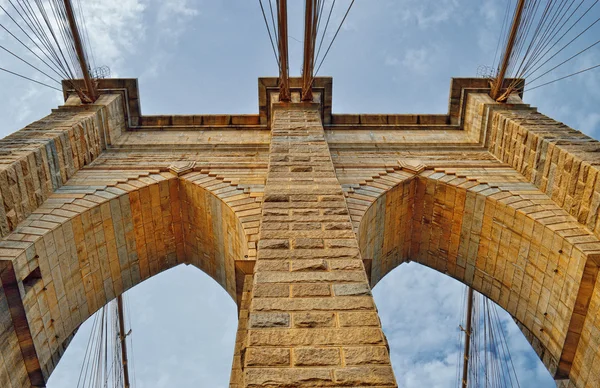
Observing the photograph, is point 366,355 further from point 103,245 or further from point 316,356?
point 103,245

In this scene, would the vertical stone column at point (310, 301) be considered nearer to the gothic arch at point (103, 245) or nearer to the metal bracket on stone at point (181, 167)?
the gothic arch at point (103, 245)

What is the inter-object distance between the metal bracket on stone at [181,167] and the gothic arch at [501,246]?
3.30 m

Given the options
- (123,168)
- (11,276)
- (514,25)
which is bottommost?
(11,276)

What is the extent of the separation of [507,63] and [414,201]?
4.01 meters

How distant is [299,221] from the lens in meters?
4.96

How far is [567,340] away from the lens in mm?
6148

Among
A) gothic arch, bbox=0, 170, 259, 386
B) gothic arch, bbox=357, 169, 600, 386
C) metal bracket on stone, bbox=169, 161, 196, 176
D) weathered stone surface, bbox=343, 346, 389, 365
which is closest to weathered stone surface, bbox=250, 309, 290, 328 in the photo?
weathered stone surface, bbox=343, 346, 389, 365

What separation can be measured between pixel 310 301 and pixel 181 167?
17.3 feet

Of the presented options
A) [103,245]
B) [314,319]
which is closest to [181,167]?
[103,245]

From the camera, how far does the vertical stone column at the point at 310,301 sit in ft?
9.88

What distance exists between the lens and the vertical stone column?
3012mm

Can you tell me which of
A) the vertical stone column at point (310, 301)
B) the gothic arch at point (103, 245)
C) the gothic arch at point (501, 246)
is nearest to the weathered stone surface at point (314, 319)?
the vertical stone column at point (310, 301)

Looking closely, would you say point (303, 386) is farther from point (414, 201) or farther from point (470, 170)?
point (470, 170)

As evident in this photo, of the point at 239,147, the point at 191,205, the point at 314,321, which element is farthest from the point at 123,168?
the point at 314,321
